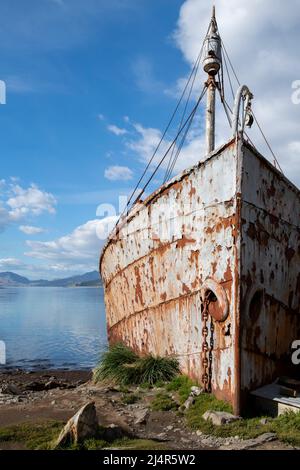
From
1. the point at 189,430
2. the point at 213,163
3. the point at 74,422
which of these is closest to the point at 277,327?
the point at 189,430

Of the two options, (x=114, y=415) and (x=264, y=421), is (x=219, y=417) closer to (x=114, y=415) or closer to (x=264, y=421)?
(x=264, y=421)

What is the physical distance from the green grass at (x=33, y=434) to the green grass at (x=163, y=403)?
1.40 metres

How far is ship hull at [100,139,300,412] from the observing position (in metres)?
5.66

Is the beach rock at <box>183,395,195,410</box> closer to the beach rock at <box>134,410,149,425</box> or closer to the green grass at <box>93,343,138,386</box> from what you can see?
the beach rock at <box>134,410,149,425</box>

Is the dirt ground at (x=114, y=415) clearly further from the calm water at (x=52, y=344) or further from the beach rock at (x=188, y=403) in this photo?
the calm water at (x=52, y=344)

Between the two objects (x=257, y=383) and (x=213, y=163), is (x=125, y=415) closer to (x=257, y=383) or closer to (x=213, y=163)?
(x=257, y=383)

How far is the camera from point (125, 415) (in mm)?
5609

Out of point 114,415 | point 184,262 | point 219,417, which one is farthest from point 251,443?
point 184,262

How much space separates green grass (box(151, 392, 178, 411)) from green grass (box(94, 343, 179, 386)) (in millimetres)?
699

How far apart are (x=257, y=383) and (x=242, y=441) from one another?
1446 millimetres

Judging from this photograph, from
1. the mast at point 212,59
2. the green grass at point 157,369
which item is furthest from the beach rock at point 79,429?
the mast at point 212,59

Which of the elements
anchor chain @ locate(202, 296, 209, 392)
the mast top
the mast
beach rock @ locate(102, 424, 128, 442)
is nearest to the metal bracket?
the mast

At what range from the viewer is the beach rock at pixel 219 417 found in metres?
4.98

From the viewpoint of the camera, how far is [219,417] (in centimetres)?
501
